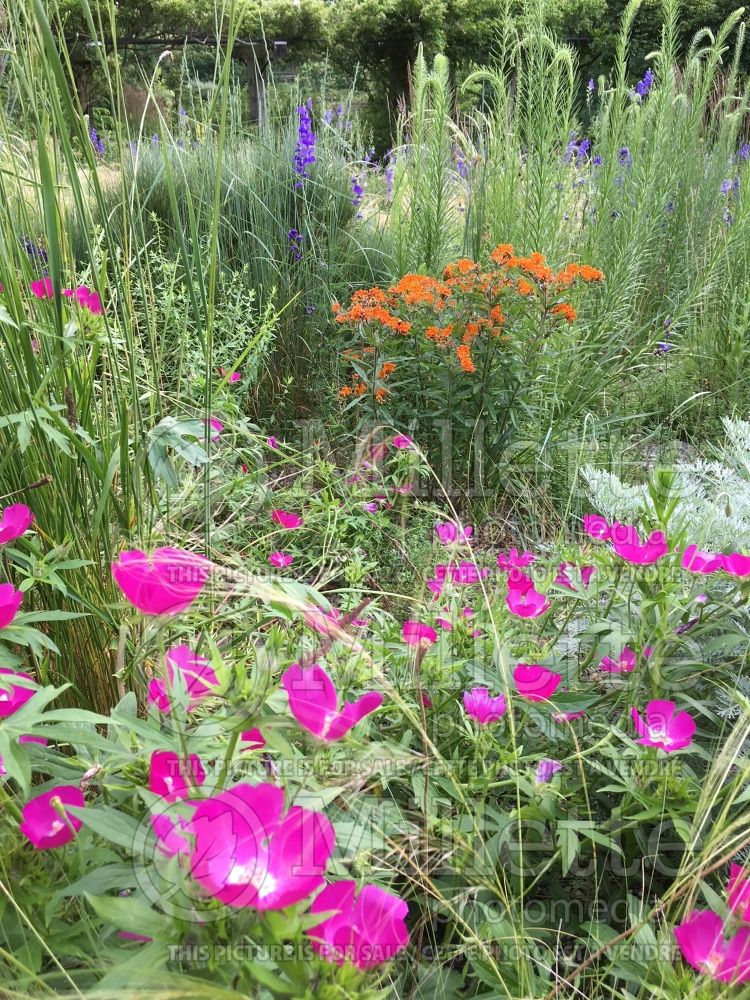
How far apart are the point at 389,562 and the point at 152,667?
1.09m

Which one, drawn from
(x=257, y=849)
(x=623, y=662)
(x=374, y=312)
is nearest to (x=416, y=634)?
(x=623, y=662)

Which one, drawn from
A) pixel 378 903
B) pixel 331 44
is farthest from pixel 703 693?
pixel 331 44

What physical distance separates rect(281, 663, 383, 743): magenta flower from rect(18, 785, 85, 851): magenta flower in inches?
8.6

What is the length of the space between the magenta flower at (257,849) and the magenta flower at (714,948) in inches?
14.8

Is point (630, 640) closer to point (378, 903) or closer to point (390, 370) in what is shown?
point (378, 903)

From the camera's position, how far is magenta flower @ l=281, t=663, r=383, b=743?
0.52 m

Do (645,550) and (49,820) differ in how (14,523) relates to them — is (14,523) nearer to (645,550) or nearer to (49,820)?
(49,820)

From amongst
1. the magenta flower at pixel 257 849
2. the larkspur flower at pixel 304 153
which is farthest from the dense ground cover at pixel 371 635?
the larkspur flower at pixel 304 153

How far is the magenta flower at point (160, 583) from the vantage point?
0.60 metres

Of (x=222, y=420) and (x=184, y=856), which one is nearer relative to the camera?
(x=184, y=856)

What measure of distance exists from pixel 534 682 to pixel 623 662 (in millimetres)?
215

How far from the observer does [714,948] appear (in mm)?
651

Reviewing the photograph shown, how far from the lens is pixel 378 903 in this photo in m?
0.56

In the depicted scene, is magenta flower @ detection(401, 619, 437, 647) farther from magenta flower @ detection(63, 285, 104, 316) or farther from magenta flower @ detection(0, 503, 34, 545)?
magenta flower @ detection(63, 285, 104, 316)
